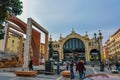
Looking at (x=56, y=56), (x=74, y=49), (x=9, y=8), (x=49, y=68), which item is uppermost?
(x=74, y=49)

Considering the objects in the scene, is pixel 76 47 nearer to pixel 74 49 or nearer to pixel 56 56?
pixel 74 49

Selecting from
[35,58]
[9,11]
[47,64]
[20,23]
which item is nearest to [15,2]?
[9,11]

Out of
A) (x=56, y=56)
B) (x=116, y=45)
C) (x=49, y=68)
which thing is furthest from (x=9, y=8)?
(x=116, y=45)

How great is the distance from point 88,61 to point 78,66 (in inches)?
2414

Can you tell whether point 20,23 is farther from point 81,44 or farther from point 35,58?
point 81,44

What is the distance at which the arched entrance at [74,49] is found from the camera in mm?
81000

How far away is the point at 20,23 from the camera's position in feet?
126

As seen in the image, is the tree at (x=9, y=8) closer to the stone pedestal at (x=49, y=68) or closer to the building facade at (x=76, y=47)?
the stone pedestal at (x=49, y=68)

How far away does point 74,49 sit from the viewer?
81812 millimetres

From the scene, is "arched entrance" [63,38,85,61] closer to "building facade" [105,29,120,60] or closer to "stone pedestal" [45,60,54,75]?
"building facade" [105,29,120,60]

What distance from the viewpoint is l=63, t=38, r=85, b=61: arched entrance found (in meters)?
81.0

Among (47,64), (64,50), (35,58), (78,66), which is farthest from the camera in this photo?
(64,50)

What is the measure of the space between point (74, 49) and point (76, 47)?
4.08 ft

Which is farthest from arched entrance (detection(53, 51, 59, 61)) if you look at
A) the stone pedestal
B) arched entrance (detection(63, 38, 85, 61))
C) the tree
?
the tree
